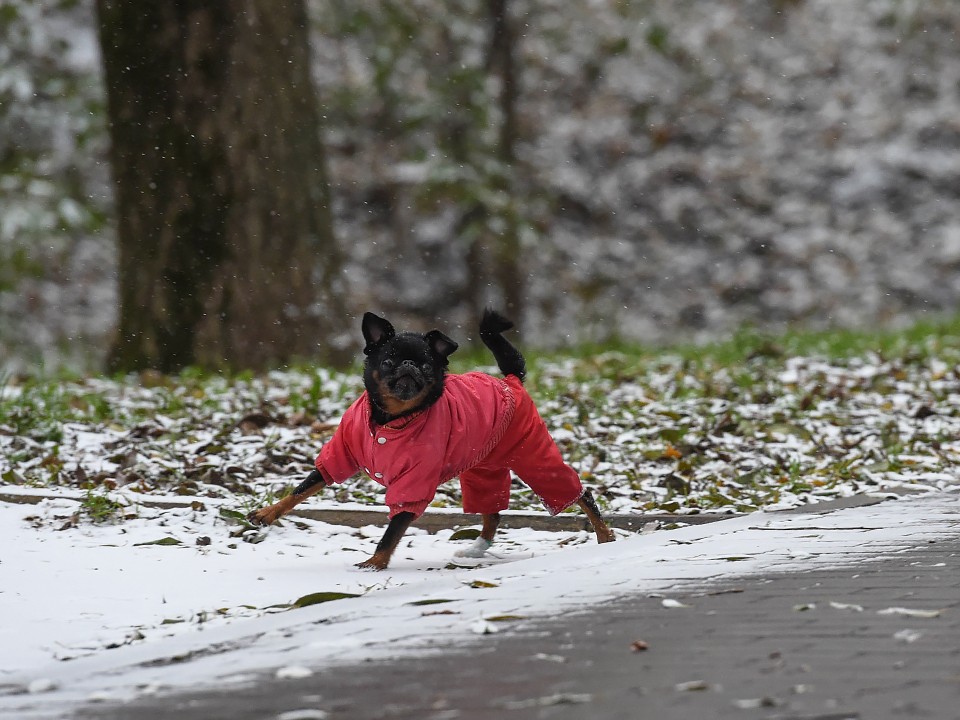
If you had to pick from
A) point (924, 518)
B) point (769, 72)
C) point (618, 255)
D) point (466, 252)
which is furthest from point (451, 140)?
point (924, 518)

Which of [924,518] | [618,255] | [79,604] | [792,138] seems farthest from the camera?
[792,138]

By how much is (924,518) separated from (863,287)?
595 inches

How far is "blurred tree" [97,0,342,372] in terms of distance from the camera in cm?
1200

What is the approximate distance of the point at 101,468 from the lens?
7.55 meters

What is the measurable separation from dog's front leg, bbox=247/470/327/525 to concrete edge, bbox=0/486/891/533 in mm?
447

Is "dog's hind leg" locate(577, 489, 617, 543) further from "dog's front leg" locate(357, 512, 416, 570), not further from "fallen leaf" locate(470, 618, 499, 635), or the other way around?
"fallen leaf" locate(470, 618, 499, 635)

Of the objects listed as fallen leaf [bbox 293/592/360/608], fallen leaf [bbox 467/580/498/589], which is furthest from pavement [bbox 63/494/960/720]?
fallen leaf [bbox 293/592/360/608]

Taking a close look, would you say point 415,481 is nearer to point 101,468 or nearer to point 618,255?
point 101,468

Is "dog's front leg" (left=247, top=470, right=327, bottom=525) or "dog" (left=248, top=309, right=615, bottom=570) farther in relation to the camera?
"dog's front leg" (left=247, top=470, right=327, bottom=525)

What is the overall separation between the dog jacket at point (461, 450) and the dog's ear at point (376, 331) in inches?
8.9

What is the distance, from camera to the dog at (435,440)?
551 cm

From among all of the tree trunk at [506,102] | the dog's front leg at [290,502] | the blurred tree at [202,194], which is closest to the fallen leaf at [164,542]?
the dog's front leg at [290,502]

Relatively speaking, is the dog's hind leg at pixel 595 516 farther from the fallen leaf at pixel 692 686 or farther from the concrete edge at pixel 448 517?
the fallen leaf at pixel 692 686

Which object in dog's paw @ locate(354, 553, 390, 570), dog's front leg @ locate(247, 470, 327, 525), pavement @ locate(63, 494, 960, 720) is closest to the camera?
pavement @ locate(63, 494, 960, 720)
